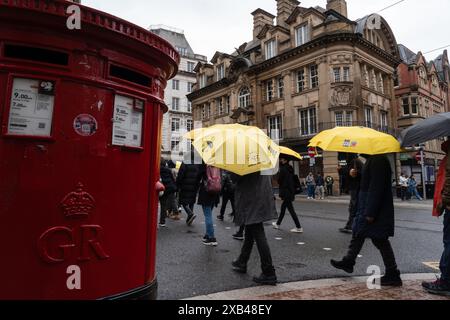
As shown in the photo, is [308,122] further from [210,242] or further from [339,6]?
[210,242]

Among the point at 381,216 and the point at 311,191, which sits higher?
the point at 311,191

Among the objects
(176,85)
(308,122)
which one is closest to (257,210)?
(308,122)

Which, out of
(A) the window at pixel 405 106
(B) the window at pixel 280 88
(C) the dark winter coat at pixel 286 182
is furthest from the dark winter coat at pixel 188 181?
(A) the window at pixel 405 106

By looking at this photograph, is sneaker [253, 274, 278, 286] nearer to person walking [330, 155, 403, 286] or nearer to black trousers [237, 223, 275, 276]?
black trousers [237, 223, 275, 276]

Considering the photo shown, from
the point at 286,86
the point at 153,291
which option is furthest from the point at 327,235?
the point at 286,86

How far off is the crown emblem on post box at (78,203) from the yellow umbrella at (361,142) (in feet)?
10.4

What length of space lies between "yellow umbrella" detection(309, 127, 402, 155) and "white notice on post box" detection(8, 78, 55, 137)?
3.39 meters

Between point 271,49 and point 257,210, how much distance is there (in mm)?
30055

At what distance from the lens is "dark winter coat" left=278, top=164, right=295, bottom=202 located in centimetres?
812

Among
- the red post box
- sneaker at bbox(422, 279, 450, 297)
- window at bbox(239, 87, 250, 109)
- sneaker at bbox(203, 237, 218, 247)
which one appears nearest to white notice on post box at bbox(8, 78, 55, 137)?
the red post box

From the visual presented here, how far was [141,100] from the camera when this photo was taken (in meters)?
2.53

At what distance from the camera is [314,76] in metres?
27.4

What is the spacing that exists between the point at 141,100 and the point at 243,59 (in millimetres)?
32625
